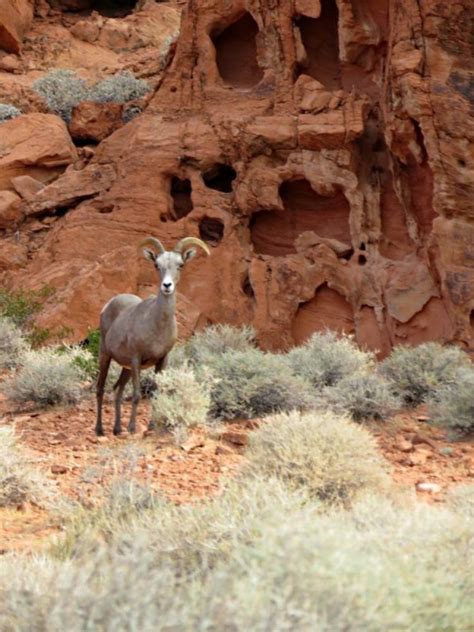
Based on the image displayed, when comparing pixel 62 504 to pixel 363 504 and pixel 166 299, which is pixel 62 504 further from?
pixel 166 299

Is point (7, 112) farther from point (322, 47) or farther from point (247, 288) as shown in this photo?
point (247, 288)

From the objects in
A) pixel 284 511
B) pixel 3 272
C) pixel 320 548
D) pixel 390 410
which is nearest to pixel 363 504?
pixel 284 511

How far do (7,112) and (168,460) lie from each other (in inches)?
659

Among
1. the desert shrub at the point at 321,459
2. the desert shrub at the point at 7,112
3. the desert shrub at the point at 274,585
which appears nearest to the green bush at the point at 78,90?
the desert shrub at the point at 7,112

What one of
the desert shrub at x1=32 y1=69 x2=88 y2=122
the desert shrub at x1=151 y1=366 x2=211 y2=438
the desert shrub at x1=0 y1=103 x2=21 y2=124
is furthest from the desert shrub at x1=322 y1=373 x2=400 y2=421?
the desert shrub at x1=32 y1=69 x2=88 y2=122

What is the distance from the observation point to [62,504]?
5203mm

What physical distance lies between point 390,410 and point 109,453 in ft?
11.4

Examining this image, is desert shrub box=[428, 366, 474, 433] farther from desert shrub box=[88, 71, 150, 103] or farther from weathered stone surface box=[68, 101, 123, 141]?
desert shrub box=[88, 71, 150, 103]

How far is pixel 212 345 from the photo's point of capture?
1368 centimetres

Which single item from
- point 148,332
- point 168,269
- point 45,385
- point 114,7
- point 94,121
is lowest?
point 45,385

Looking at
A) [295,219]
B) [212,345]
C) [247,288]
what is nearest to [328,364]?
[212,345]

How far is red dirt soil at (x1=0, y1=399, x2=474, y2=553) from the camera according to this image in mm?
5539

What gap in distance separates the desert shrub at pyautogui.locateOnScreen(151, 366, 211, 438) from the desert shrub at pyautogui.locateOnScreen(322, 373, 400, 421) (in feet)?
4.65

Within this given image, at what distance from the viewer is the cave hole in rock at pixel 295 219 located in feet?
55.0
